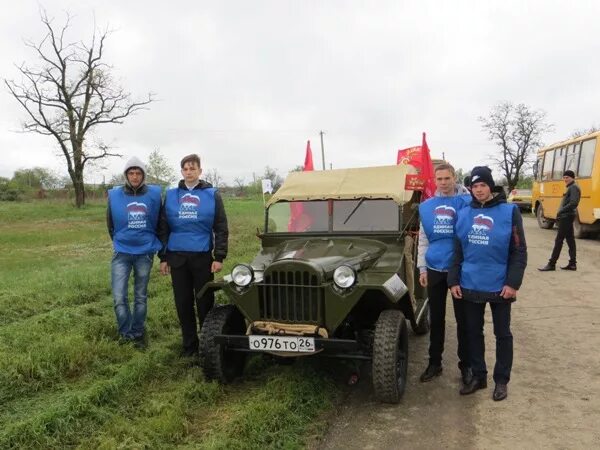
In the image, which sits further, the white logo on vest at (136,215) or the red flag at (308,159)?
the red flag at (308,159)

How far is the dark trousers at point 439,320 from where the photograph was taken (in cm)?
480

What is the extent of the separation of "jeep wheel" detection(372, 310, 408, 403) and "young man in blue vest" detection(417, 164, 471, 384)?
0.65 metres

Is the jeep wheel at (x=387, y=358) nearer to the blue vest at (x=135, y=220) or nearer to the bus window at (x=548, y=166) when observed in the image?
the blue vest at (x=135, y=220)

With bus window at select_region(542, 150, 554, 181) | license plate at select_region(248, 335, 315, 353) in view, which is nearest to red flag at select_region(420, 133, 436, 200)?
license plate at select_region(248, 335, 315, 353)

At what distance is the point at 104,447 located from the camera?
352cm

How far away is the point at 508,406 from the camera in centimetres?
429

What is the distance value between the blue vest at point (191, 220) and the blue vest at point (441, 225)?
2.13 meters

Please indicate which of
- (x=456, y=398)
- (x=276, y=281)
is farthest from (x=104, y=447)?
(x=456, y=398)

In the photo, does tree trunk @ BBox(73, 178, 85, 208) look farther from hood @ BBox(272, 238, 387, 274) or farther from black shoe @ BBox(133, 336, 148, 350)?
hood @ BBox(272, 238, 387, 274)

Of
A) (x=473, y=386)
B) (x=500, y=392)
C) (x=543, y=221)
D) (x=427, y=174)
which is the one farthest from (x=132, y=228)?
(x=543, y=221)

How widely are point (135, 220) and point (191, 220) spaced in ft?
2.04

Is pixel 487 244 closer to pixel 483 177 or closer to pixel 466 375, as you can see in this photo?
pixel 483 177

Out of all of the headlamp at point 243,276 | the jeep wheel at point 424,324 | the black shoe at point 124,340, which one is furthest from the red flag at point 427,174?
the black shoe at point 124,340

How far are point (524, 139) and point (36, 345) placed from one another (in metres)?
49.7
